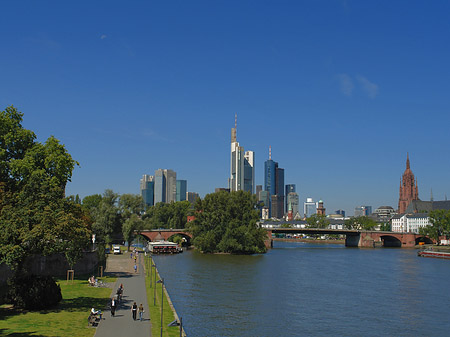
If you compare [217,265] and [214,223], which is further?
[214,223]

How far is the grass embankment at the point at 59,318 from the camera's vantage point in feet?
108

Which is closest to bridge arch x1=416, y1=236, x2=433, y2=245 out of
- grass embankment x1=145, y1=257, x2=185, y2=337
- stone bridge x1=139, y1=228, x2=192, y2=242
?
stone bridge x1=139, y1=228, x2=192, y2=242

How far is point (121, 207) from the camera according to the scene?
119 meters

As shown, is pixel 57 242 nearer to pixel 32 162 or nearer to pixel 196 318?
pixel 196 318

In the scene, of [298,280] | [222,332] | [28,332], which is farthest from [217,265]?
[28,332]

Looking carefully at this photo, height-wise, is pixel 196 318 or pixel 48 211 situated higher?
pixel 48 211

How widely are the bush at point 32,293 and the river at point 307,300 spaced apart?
12.0m

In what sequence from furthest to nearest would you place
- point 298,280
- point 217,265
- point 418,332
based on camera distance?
point 217,265
point 298,280
point 418,332

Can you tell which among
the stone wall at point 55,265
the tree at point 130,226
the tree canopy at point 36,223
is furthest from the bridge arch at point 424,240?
the tree canopy at point 36,223

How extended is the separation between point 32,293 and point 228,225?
8861 centimetres

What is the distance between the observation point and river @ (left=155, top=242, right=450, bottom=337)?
145 feet

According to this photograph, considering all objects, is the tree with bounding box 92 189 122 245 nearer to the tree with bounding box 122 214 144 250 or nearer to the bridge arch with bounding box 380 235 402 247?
the tree with bounding box 122 214 144 250

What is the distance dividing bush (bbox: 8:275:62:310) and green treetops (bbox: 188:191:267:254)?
83118 mm

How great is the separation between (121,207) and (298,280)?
189ft
